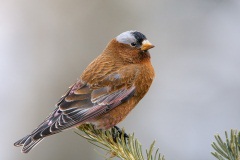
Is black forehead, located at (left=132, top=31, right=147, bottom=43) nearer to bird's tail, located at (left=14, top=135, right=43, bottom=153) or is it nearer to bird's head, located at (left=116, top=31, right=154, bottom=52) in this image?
bird's head, located at (left=116, top=31, right=154, bottom=52)

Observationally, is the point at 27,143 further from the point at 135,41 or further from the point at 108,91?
the point at 135,41

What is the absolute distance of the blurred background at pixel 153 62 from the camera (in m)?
8.20

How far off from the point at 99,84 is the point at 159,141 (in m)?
4.27

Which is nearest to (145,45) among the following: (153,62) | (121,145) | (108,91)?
(108,91)

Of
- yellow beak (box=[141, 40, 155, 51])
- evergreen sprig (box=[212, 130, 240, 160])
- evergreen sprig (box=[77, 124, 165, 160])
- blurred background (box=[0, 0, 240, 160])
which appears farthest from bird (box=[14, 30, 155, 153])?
blurred background (box=[0, 0, 240, 160])

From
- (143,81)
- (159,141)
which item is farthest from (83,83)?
(159,141)

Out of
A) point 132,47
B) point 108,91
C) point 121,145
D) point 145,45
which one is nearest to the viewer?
point 121,145

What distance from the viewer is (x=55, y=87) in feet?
27.4

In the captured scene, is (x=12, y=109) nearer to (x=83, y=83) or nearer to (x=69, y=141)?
(x=69, y=141)

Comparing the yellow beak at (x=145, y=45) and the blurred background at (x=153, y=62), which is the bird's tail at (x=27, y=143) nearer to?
the yellow beak at (x=145, y=45)

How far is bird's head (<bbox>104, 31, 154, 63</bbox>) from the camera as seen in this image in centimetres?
481

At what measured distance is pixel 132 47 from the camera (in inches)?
192

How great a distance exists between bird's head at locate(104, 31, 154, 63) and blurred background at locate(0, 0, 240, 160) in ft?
11.0

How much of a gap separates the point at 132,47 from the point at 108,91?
68 cm
